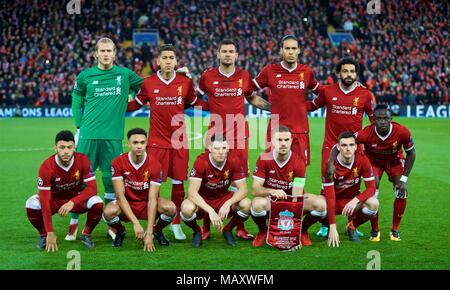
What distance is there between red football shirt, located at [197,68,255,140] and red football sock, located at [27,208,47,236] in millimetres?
2144

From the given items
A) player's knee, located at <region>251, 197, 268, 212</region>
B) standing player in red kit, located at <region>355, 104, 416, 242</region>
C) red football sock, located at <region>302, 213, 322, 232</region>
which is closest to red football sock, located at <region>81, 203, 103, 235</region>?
player's knee, located at <region>251, 197, 268, 212</region>

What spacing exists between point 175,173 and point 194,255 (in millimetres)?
1490

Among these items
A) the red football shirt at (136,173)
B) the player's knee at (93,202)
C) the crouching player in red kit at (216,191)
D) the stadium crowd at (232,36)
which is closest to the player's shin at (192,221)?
the crouching player in red kit at (216,191)

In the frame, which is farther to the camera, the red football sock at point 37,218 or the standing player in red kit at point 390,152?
the standing player in red kit at point 390,152

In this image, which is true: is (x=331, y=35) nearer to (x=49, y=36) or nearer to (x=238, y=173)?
(x=49, y=36)

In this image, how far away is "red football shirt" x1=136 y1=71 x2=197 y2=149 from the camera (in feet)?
25.8

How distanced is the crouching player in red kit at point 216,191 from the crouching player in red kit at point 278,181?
17 cm

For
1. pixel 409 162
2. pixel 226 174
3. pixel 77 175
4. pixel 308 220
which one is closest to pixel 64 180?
pixel 77 175

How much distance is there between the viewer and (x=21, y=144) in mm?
18109

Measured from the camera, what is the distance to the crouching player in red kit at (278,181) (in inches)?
280

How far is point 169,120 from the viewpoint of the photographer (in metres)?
7.89

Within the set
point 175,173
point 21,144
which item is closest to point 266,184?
point 175,173

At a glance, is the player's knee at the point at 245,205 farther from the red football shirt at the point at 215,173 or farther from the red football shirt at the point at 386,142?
the red football shirt at the point at 386,142

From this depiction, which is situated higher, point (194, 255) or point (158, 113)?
point (158, 113)
